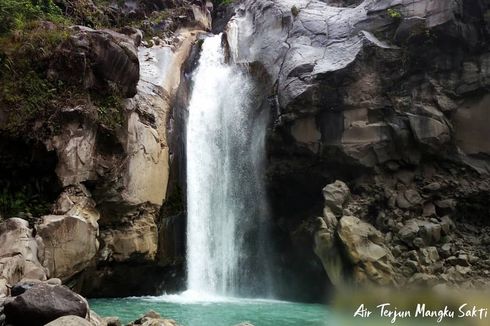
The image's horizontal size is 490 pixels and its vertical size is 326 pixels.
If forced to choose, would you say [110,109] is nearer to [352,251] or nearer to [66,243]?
[66,243]

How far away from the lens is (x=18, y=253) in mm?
10711

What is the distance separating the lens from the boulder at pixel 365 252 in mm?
14203

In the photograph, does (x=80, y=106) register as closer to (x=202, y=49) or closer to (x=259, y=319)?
(x=259, y=319)

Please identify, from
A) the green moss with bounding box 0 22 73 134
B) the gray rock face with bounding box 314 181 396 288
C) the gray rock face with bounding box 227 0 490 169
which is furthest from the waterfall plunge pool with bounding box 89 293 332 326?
the gray rock face with bounding box 227 0 490 169

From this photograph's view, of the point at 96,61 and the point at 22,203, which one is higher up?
the point at 96,61

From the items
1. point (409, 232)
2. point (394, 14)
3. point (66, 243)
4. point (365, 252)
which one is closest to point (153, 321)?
point (66, 243)

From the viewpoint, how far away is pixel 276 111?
18609mm

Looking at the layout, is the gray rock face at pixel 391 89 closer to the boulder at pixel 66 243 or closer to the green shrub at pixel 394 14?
the green shrub at pixel 394 14

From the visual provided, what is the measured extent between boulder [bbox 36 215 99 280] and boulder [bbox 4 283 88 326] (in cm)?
521

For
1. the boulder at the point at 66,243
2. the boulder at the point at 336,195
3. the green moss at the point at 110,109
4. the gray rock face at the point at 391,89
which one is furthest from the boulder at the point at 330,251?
the green moss at the point at 110,109

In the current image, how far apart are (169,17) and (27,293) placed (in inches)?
835

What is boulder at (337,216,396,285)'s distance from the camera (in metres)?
14.2

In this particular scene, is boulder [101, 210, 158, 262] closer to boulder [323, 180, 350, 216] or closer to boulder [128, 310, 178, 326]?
boulder [128, 310, 178, 326]

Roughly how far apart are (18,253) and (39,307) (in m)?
4.65
